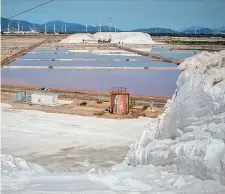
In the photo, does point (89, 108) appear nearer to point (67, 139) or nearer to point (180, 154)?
point (67, 139)

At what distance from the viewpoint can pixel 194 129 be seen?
21.0 ft

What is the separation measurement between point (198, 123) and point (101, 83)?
84.7 feet

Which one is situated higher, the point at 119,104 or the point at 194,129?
the point at 194,129

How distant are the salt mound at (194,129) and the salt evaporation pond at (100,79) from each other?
65.0 feet

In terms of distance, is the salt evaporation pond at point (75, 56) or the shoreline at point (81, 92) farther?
the salt evaporation pond at point (75, 56)

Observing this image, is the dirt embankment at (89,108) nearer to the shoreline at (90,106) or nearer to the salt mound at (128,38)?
the shoreline at (90,106)

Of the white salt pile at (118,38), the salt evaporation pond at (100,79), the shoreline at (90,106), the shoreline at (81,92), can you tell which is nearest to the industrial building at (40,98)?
the shoreline at (90,106)

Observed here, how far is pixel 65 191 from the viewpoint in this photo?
556 cm

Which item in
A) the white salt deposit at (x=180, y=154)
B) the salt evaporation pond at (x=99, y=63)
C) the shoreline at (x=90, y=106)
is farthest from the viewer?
the salt evaporation pond at (x=99, y=63)

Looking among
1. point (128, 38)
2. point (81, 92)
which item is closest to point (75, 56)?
point (81, 92)

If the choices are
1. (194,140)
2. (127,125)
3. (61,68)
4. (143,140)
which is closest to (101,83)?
(61,68)

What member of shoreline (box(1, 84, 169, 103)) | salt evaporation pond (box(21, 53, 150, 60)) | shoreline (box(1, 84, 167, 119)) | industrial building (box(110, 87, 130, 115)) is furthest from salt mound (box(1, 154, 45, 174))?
salt evaporation pond (box(21, 53, 150, 60))

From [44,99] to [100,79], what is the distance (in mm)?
12075

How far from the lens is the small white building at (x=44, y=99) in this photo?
73.2ft
